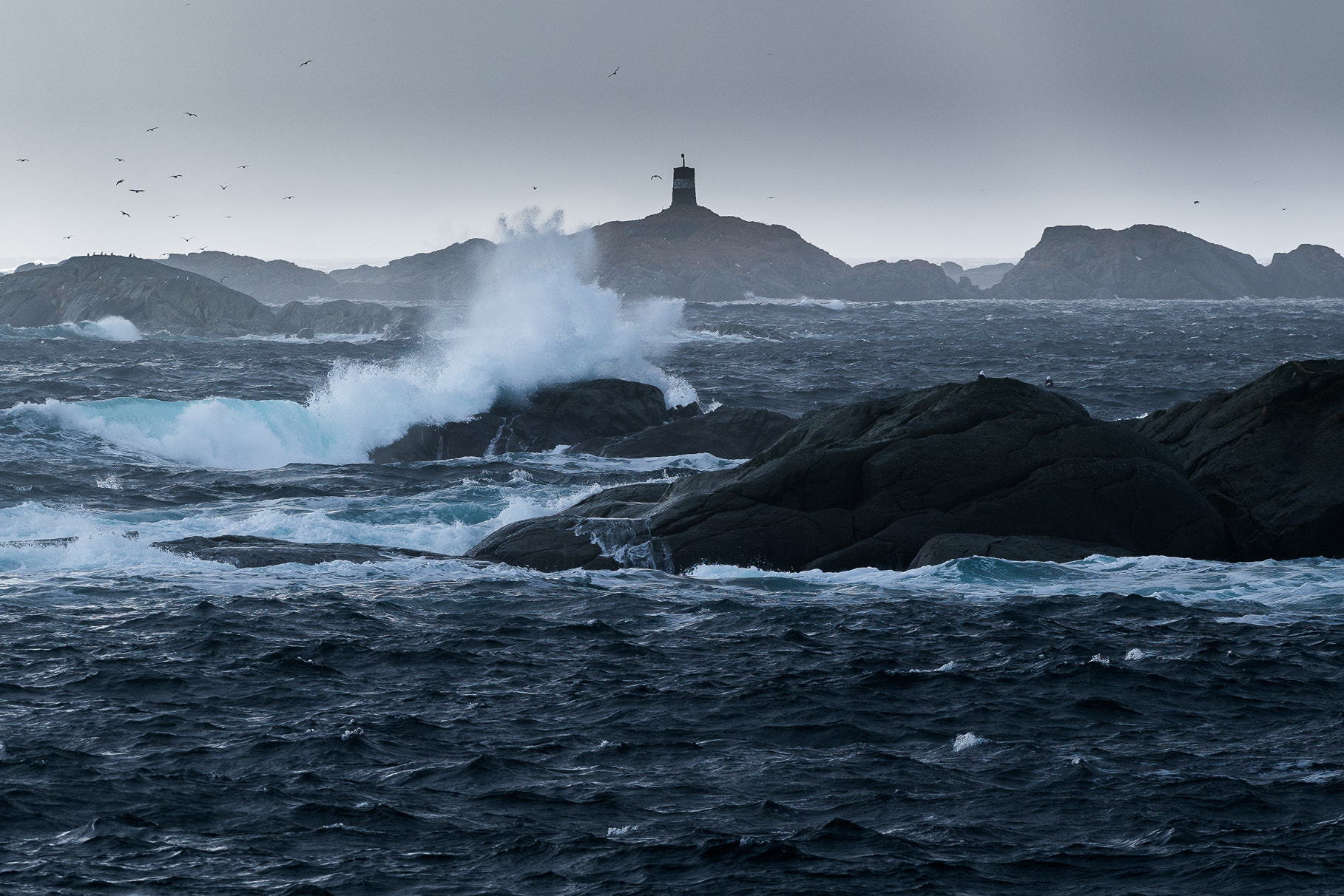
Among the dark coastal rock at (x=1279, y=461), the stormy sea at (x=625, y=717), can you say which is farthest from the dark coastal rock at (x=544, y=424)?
the dark coastal rock at (x=1279, y=461)

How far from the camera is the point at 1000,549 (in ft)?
61.0

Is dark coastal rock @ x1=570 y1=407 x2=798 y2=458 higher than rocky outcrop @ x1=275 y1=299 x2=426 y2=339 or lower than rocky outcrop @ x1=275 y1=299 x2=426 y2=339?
lower

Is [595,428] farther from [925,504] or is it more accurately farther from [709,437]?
[925,504]

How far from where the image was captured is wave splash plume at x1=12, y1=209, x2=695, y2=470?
33719 mm

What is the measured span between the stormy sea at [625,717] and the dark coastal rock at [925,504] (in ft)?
2.61

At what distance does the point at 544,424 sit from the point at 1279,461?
1880cm

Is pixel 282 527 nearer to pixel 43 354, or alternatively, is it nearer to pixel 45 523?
pixel 45 523

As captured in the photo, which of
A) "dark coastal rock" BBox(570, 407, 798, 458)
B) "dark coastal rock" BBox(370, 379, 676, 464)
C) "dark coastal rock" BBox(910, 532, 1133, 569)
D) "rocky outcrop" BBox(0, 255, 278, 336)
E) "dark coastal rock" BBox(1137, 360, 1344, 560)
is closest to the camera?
"dark coastal rock" BBox(910, 532, 1133, 569)

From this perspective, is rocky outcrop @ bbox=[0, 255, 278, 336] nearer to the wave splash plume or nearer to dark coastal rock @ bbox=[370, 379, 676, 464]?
the wave splash plume

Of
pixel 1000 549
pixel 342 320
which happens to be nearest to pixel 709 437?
pixel 1000 549

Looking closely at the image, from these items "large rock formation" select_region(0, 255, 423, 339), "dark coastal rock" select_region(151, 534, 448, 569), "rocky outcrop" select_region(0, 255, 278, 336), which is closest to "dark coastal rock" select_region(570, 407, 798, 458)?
"dark coastal rock" select_region(151, 534, 448, 569)

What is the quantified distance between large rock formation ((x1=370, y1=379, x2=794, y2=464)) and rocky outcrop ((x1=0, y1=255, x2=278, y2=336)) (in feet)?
231

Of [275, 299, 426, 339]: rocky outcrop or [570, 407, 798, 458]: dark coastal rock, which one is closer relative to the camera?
[570, 407, 798, 458]: dark coastal rock

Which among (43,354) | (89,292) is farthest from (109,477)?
(89,292)
